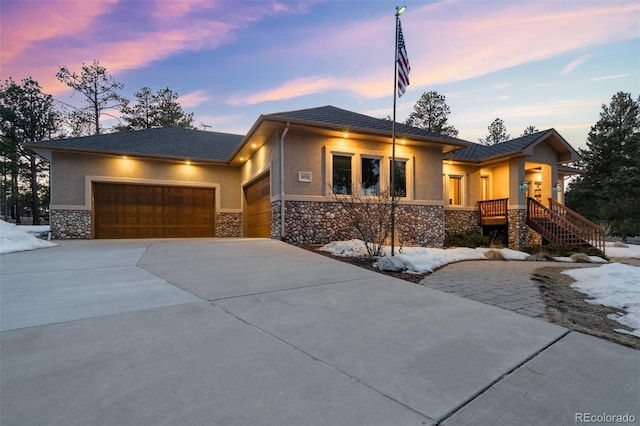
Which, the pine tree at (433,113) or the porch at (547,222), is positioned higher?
the pine tree at (433,113)

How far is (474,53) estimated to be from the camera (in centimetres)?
1068

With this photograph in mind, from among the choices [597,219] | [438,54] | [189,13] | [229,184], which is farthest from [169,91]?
[597,219]

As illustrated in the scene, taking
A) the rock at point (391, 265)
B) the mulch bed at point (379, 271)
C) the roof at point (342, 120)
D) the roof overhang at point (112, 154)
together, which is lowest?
the mulch bed at point (379, 271)

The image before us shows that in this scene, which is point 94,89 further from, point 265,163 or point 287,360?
point 287,360

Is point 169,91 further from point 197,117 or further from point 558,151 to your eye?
point 558,151

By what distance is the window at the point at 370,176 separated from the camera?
35.4 ft

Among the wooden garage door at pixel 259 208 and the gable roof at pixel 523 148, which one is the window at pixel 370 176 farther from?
the gable roof at pixel 523 148

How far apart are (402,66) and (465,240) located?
8588 millimetres

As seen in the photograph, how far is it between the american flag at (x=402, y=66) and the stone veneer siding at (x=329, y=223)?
4.15 metres

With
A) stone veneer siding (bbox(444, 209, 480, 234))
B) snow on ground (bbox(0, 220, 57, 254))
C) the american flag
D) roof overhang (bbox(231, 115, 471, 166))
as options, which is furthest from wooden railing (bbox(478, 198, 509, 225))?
snow on ground (bbox(0, 220, 57, 254))

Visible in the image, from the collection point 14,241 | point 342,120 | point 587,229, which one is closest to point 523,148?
point 587,229

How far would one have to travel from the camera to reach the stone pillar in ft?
42.8

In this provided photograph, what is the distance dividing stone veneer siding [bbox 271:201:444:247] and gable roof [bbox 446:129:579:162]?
4281mm

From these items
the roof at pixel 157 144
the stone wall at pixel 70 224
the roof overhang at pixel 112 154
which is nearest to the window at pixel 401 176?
the roof at pixel 157 144
